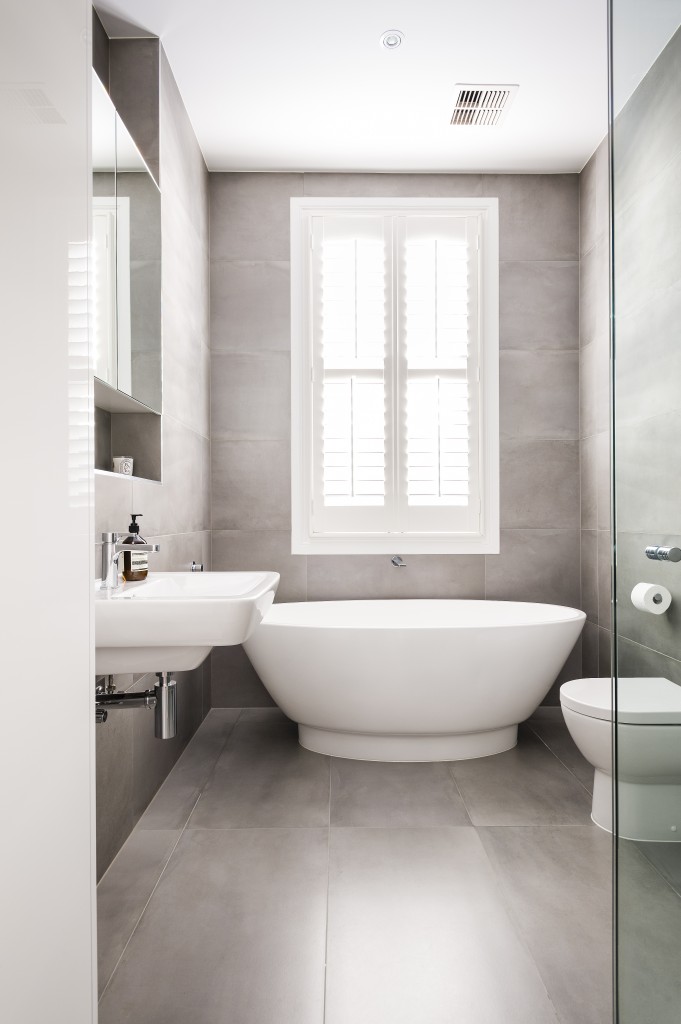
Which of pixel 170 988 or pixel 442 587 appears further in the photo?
pixel 442 587

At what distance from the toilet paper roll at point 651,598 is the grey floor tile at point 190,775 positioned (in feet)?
5.97

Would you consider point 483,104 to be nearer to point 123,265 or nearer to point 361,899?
point 123,265

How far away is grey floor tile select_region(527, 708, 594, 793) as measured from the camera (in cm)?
257

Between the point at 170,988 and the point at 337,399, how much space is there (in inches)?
104

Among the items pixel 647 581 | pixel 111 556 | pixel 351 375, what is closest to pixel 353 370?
pixel 351 375

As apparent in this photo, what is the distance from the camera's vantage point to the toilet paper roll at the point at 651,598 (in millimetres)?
853

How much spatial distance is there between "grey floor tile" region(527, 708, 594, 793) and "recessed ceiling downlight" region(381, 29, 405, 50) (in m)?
2.72

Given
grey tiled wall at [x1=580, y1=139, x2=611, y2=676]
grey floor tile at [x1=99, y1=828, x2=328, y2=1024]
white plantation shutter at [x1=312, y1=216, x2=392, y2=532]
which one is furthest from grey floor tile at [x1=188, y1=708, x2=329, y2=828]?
grey tiled wall at [x1=580, y1=139, x2=611, y2=676]

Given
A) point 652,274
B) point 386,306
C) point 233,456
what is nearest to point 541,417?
point 386,306

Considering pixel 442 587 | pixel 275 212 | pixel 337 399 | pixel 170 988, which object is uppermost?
pixel 275 212

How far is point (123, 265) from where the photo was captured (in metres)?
2.17

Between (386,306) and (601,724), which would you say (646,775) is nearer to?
(601,724)

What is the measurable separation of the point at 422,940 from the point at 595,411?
254 cm

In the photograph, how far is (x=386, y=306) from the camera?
3.49 meters
